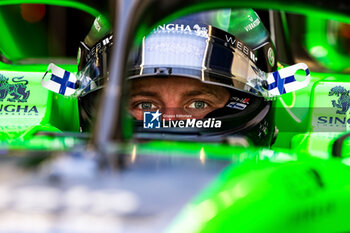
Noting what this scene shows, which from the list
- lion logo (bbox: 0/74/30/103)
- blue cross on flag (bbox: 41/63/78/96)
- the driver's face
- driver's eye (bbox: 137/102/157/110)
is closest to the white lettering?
the driver's face

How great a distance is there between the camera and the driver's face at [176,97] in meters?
1.97

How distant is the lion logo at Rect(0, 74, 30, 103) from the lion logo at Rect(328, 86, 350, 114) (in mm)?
1202

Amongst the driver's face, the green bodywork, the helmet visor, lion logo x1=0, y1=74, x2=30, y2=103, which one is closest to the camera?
the green bodywork

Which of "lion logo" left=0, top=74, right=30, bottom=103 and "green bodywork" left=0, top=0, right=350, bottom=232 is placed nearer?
"green bodywork" left=0, top=0, right=350, bottom=232

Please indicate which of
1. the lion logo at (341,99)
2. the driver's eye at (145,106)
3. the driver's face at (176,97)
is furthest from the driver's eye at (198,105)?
the lion logo at (341,99)

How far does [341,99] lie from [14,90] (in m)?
1.29

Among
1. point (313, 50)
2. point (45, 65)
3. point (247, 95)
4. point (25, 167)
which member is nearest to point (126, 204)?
point (25, 167)

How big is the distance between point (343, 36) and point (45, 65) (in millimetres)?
5425

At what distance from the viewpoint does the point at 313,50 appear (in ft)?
21.8

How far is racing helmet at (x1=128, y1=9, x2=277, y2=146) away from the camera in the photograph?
6.07ft

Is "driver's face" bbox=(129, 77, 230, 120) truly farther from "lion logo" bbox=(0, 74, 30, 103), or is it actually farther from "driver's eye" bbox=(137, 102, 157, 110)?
"lion logo" bbox=(0, 74, 30, 103)

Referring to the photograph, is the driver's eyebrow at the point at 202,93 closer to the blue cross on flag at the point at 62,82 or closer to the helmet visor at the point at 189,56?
the helmet visor at the point at 189,56

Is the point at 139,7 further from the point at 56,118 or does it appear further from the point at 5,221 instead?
the point at 56,118

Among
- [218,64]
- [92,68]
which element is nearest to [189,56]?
[218,64]
